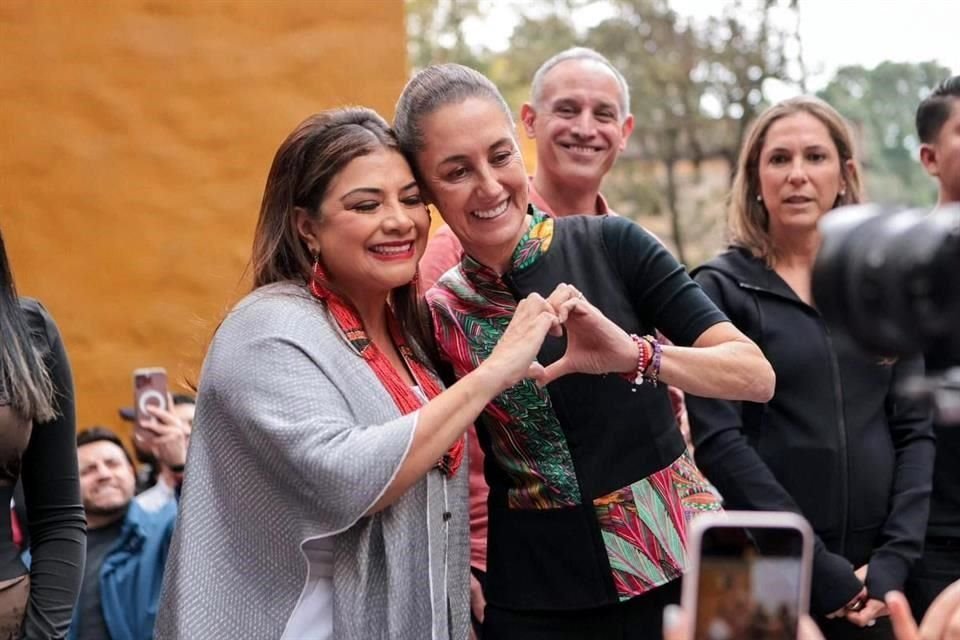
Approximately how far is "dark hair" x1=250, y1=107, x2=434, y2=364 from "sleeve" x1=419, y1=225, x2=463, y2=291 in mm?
739

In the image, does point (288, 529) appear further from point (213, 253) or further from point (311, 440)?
point (213, 253)

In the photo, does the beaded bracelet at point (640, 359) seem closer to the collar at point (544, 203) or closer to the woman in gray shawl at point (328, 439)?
the woman in gray shawl at point (328, 439)

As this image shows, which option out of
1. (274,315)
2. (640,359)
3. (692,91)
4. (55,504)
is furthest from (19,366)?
(692,91)

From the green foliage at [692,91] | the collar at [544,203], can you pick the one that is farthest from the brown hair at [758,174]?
the green foliage at [692,91]

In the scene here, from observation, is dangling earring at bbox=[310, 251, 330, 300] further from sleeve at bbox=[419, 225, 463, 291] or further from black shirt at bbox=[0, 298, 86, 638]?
black shirt at bbox=[0, 298, 86, 638]

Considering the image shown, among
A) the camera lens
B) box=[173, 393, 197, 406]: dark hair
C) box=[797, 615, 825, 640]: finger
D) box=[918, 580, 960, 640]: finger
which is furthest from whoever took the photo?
box=[173, 393, 197, 406]: dark hair

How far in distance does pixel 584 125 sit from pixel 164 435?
2026mm

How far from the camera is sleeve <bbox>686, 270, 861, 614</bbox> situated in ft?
12.5

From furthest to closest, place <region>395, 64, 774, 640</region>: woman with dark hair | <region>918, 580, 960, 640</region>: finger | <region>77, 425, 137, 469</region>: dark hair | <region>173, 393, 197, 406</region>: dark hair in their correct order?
<region>173, 393, 197, 406</region>: dark hair, <region>77, 425, 137, 469</region>: dark hair, <region>395, 64, 774, 640</region>: woman with dark hair, <region>918, 580, 960, 640</region>: finger

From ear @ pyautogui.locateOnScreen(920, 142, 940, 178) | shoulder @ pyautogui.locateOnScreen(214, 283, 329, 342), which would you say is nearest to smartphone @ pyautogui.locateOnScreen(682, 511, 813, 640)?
shoulder @ pyautogui.locateOnScreen(214, 283, 329, 342)

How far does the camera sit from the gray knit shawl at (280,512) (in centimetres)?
286

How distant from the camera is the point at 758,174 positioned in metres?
4.36

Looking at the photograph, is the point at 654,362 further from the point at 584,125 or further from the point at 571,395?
the point at 584,125

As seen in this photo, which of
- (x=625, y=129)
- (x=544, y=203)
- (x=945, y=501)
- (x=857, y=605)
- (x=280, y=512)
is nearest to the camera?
(x=280, y=512)
